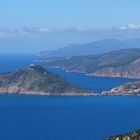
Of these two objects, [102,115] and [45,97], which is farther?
[45,97]

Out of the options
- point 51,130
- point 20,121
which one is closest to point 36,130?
point 51,130

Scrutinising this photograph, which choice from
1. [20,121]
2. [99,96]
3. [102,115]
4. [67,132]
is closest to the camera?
[67,132]

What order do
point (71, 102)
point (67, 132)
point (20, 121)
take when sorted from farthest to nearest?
point (71, 102) → point (20, 121) → point (67, 132)

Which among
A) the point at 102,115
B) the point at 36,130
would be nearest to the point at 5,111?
the point at 102,115

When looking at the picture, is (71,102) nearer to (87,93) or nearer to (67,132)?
(87,93)
